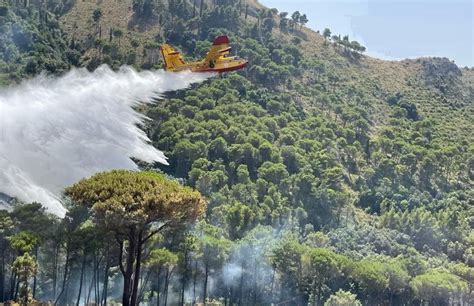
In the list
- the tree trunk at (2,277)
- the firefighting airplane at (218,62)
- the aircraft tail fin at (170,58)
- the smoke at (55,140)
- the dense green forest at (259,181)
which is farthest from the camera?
the aircraft tail fin at (170,58)

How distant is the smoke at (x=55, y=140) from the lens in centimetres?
4516

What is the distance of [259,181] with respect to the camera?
92.1m

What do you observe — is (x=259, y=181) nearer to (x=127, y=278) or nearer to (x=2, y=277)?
(x=2, y=277)

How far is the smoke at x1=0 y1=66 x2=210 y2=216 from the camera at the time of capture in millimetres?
45156

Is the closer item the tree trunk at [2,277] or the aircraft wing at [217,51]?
the tree trunk at [2,277]

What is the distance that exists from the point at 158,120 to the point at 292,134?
2754 cm

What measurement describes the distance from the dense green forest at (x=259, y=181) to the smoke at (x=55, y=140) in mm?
5524

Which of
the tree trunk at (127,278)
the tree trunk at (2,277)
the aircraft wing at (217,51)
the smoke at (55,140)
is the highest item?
the aircraft wing at (217,51)

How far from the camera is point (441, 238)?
292 ft

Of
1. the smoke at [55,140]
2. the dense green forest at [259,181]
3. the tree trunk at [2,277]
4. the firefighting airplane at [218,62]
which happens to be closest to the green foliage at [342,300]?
the dense green forest at [259,181]

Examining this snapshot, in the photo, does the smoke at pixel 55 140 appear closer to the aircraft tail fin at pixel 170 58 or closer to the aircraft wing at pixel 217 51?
the aircraft wing at pixel 217 51

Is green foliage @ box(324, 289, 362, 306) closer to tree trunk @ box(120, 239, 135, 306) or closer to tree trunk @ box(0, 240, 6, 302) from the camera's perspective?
tree trunk @ box(120, 239, 135, 306)

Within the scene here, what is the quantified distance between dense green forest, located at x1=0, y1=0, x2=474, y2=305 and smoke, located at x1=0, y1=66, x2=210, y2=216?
552 centimetres

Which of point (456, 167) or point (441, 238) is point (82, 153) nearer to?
point (441, 238)
